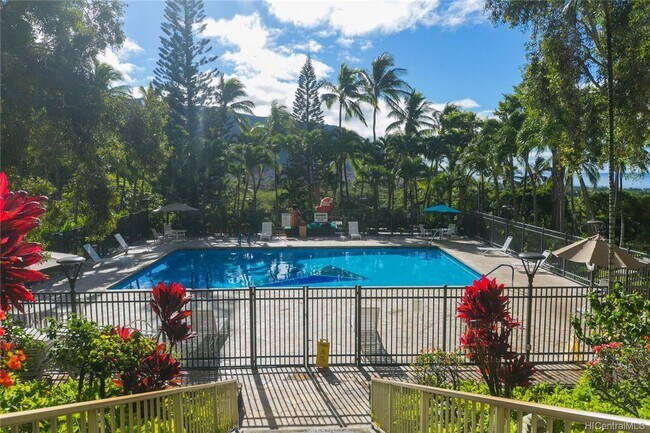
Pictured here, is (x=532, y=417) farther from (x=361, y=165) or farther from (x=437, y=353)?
(x=361, y=165)

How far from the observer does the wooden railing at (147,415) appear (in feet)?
Result: 5.62

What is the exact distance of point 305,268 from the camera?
17.2 meters

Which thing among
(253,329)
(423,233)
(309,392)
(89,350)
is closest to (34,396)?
(89,350)

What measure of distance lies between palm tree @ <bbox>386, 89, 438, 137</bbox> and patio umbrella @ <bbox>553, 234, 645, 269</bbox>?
21.4 metres

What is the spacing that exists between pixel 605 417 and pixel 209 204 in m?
28.2

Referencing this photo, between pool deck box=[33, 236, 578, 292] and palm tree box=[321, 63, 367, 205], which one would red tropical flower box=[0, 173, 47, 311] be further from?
palm tree box=[321, 63, 367, 205]

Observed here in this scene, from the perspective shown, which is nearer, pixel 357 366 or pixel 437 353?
pixel 437 353

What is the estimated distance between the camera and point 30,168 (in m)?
12.2

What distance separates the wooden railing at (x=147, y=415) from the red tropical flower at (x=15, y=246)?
68 centimetres

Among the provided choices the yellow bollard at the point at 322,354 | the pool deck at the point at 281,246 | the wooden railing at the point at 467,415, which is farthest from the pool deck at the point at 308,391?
the pool deck at the point at 281,246

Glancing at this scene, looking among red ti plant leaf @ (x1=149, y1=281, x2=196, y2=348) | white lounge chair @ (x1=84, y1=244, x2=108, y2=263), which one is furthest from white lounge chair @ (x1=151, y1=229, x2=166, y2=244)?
red ti plant leaf @ (x1=149, y1=281, x2=196, y2=348)

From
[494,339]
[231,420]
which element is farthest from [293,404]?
[494,339]

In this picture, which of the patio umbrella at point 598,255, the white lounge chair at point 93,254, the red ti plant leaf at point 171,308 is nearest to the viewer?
the red ti plant leaf at point 171,308

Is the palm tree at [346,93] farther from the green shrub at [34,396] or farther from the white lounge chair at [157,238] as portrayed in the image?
the green shrub at [34,396]
